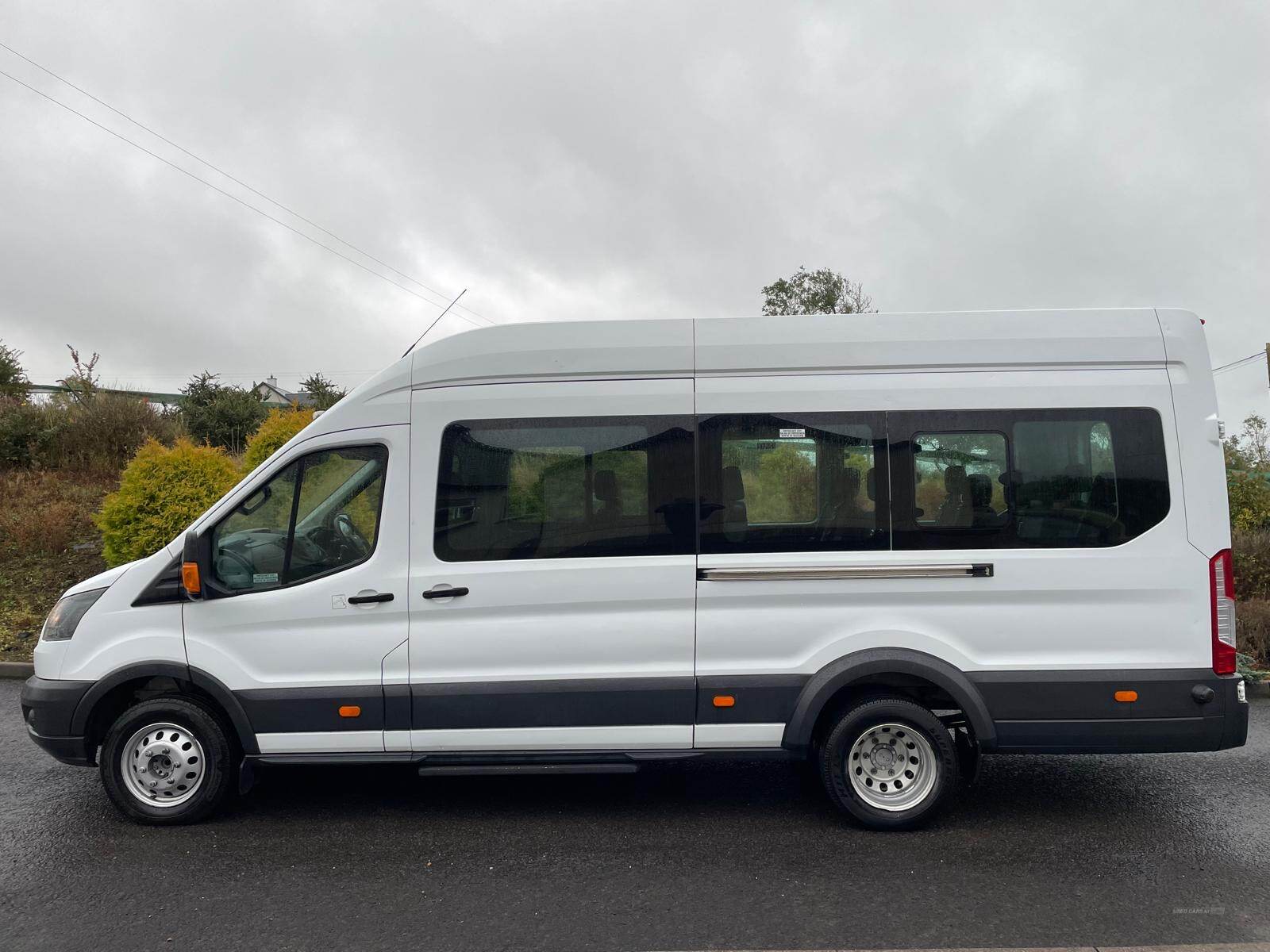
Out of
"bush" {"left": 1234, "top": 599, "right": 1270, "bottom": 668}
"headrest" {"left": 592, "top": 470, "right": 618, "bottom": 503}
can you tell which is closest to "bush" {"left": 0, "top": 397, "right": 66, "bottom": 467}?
"headrest" {"left": 592, "top": 470, "right": 618, "bottom": 503}

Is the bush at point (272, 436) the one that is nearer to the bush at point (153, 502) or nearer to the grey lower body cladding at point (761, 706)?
the bush at point (153, 502)

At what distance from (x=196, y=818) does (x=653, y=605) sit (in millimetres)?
2660

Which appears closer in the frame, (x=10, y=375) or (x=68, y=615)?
(x=68, y=615)

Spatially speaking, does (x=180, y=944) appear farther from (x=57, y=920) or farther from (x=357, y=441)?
(x=357, y=441)

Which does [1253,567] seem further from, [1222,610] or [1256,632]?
[1222,610]

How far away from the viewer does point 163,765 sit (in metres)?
4.69

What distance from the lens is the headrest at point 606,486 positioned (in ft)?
15.0

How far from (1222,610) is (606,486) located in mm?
3059

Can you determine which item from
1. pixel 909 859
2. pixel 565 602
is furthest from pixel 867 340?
pixel 909 859

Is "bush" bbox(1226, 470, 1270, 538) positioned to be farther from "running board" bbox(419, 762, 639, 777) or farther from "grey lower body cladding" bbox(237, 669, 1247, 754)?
"running board" bbox(419, 762, 639, 777)

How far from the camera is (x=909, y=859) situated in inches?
167

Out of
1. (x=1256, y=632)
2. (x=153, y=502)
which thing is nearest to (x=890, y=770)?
(x=1256, y=632)

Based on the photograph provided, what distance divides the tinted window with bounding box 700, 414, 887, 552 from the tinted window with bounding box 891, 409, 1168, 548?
18 cm

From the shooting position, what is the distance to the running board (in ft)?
14.9
